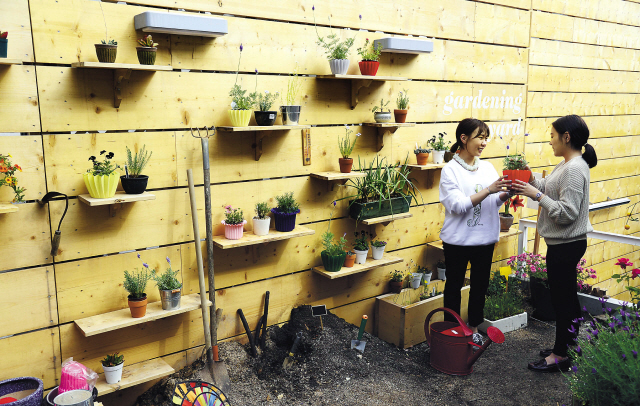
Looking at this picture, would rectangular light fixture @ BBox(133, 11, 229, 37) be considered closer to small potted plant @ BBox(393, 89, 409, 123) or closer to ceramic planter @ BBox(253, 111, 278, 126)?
ceramic planter @ BBox(253, 111, 278, 126)

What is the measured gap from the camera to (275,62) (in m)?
3.08

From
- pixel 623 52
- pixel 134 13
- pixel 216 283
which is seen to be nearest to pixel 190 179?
pixel 216 283

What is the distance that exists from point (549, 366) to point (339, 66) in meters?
2.39

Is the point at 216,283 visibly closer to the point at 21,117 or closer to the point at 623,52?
the point at 21,117

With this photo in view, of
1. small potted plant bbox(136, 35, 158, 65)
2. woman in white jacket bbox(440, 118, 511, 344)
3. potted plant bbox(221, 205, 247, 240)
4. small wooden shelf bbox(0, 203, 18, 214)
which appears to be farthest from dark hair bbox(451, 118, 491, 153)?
small wooden shelf bbox(0, 203, 18, 214)

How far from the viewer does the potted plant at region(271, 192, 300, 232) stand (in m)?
3.08

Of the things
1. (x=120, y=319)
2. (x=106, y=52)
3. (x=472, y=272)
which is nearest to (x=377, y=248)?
(x=472, y=272)

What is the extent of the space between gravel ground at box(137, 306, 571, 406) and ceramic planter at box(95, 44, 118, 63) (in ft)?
5.73

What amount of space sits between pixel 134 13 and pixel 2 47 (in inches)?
26.4

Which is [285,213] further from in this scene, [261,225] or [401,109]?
[401,109]

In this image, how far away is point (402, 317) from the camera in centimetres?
358

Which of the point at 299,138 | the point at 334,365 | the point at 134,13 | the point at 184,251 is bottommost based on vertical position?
the point at 334,365

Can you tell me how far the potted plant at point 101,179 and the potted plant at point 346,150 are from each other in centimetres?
147

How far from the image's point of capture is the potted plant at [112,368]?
2.53m
